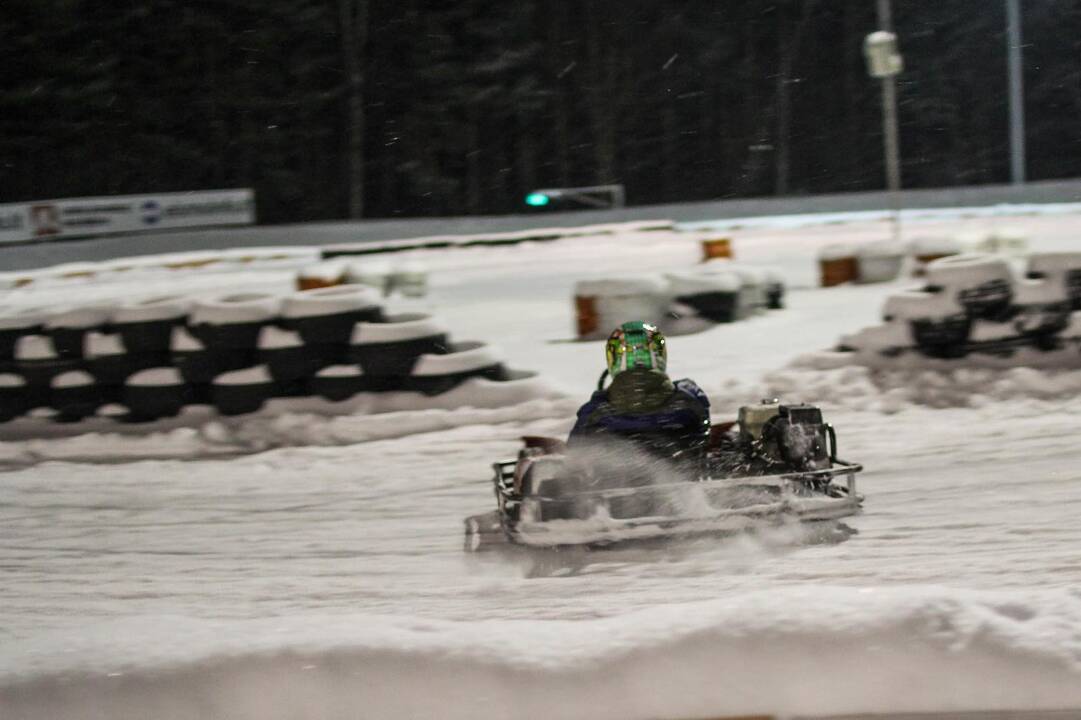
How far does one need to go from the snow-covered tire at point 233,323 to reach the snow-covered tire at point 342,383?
47cm

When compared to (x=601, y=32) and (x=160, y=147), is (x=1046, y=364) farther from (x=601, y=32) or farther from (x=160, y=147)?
(x=601, y=32)

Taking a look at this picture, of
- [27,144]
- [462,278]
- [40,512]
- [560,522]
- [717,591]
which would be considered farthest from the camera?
[27,144]

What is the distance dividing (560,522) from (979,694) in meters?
2.30

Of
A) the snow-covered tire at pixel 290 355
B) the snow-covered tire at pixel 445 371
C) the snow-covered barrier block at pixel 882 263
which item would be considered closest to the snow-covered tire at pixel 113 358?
the snow-covered tire at pixel 290 355

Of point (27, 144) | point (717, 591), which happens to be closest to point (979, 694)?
point (717, 591)

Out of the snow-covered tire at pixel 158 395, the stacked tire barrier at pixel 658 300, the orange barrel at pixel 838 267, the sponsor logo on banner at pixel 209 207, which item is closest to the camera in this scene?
the snow-covered tire at pixel 158 395

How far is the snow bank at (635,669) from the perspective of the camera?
2744 millimetres

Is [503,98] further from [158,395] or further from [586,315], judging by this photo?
[158,395]

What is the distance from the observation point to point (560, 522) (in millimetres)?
4859

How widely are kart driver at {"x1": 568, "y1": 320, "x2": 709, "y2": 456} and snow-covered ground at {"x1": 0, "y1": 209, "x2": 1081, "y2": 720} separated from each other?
0.42 m

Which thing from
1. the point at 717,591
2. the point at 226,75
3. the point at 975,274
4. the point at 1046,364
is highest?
the point at 226,75

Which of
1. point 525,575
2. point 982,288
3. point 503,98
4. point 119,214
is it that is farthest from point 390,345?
point 503,98

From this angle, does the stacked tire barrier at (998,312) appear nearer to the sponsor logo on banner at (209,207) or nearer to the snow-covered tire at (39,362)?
the snow-covered tire at (39,362)

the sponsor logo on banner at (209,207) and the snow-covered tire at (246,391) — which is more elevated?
the sponsor logo on banner at (209,207)
